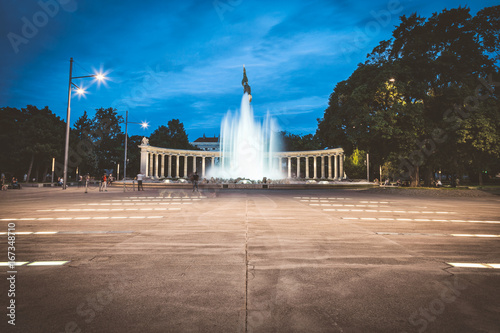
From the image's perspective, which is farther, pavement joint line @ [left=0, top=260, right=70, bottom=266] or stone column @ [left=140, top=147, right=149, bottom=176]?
stone column @ [left=140, top=147, right=149, bottom=176]

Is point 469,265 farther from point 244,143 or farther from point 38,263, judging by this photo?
point 244,143

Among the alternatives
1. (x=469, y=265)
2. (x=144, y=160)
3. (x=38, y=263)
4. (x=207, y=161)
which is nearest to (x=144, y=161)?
(x=144, y=160)

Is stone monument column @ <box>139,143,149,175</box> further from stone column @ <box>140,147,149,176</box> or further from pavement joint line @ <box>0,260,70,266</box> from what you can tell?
pavement joint line @ <box>0,260,70,266</box>

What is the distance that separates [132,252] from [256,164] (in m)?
59.0

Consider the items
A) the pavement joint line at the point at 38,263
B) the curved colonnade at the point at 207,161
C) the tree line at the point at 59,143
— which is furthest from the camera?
the curved colonnade at the point at 207,161

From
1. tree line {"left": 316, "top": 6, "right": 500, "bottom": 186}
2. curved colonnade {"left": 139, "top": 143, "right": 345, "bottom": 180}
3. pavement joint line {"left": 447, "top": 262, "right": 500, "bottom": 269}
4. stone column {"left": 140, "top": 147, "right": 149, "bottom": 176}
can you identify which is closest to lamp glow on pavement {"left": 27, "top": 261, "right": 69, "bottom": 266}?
pavement joint line {"left": 447, "top": 262, "right": 500, "bottom": 269}

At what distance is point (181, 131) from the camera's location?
4016 inches

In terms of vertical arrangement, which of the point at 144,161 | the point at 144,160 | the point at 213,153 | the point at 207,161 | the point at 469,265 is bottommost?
the point at 469,265

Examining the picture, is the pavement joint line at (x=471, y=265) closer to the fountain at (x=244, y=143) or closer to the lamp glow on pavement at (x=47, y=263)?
the lamp glow on pavement at (x=47, y=263)

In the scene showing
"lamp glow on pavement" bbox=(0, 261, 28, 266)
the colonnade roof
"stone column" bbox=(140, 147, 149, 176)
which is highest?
the colonnade roof

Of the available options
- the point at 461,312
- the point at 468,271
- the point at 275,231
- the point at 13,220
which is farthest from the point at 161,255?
the point at 13,220

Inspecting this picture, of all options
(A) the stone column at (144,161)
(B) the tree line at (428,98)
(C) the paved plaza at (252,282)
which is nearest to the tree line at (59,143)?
(A) the stone column at (144,161)

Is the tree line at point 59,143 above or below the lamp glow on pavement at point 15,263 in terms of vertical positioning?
above

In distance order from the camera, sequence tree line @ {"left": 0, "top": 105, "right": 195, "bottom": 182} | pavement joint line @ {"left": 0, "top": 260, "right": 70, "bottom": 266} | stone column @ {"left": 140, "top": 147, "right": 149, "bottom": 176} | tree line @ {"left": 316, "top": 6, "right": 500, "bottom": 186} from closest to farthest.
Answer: pavement joint line @ {"left": 0, "top": 260, "right": 70, "bottom": 266} → tree line @ {"left": 316, "top": 6, "right": 500, "bottom": 186} → tree line @ {"left": 0, "top": 105, "right": 195, "bottom": 182} → stone column @ {"left": 140, "top": 147, "right": 149, "bottom": 176}
